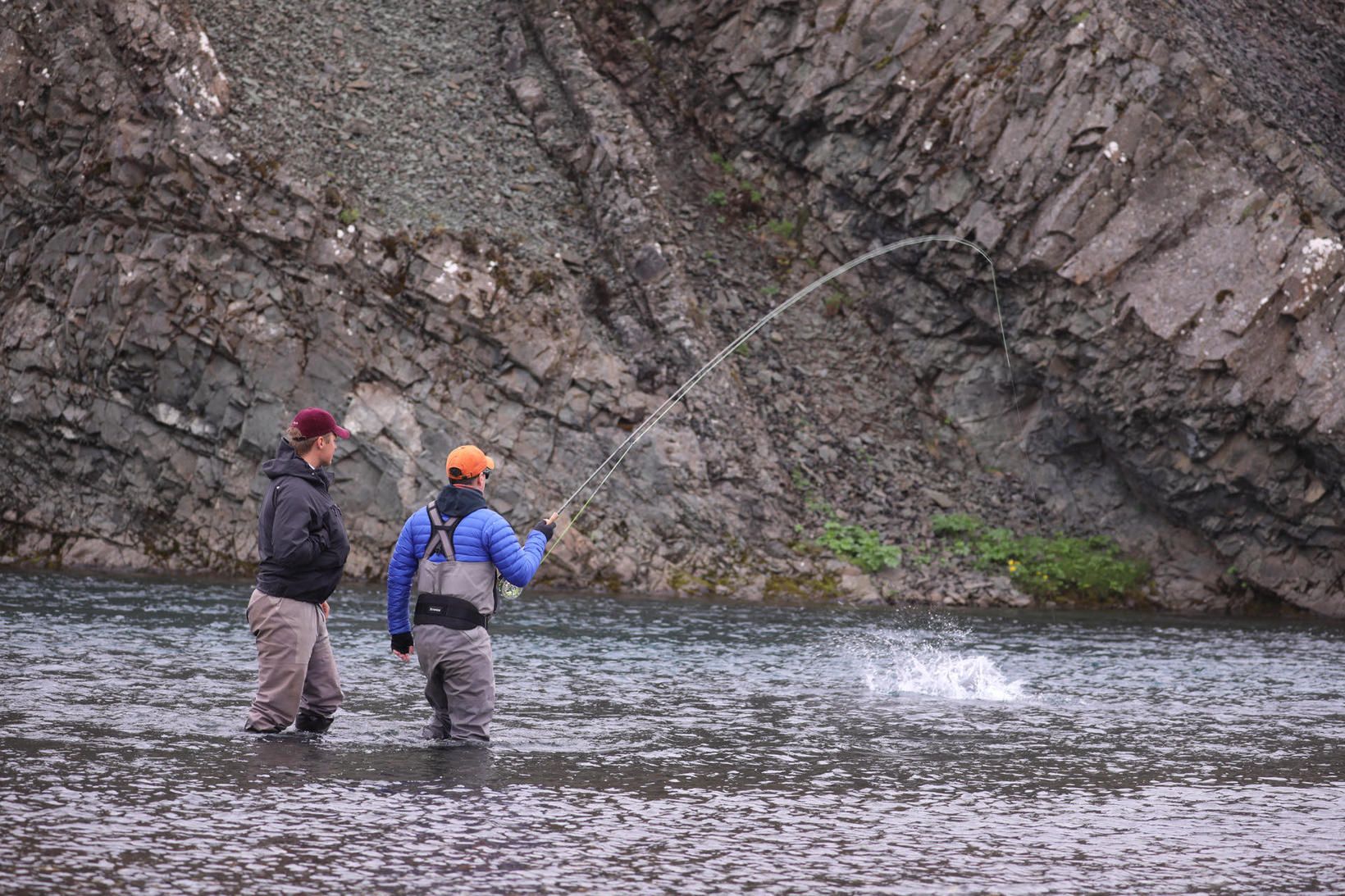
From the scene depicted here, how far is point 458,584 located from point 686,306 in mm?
16972

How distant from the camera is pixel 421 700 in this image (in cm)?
1177

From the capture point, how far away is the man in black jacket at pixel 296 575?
A: 920 centimetres

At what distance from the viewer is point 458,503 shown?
9.58m

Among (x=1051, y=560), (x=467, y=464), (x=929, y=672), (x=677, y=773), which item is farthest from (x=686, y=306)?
(x=677, y=773)

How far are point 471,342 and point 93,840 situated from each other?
58.9 ft

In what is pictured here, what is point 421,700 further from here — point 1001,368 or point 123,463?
point 1001,368

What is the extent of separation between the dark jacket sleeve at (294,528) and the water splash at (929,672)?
19.9 ft

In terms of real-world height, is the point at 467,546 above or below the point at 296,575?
above

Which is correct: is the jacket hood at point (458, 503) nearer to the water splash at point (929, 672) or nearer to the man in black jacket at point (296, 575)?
the man in black jacket at point (296, 575)

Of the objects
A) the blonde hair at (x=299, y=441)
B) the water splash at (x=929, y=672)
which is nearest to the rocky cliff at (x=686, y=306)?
the water splash at (x=929, y=672)

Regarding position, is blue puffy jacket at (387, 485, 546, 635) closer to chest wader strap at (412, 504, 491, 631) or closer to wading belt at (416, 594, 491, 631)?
chest wader strap at (412, 504, 491, 631)

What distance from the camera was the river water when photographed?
6.58 m

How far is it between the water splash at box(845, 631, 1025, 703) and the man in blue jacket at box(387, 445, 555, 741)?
16.2 feet

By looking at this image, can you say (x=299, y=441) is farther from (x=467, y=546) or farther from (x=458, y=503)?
(x=467, y=546)
